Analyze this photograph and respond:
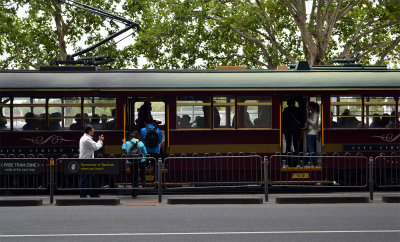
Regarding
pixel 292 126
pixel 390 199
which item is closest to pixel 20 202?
pixel 292 126

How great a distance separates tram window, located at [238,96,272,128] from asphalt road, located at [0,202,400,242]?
11.3ft

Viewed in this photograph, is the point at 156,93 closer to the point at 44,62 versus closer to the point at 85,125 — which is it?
the point at 85,125

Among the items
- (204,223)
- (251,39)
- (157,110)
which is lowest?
(204,223)

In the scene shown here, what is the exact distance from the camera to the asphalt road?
10.9 m

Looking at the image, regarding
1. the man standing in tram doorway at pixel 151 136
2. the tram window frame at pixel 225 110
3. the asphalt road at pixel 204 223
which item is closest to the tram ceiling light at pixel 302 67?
the tram window frame at pixel 225 110

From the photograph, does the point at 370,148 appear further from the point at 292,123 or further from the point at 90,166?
the point at 90,166

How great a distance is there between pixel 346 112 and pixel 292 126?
1.44 m

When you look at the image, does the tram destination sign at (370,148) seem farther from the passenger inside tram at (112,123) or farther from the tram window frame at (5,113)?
the tram window frame at (5,113)

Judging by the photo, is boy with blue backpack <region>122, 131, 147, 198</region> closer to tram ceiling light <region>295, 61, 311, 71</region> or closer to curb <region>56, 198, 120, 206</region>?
curb <region>56, 198, 120, 206</region>

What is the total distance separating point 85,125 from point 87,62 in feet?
8.45

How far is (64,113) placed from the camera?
17859 millimetres

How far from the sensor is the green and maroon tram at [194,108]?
17.8 m

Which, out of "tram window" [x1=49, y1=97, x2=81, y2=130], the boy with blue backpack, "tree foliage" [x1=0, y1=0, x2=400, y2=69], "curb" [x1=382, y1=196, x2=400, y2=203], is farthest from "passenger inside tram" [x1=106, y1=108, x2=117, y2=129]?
"tree foliage" [x1=0, y1=0, x2=400, y2=69]

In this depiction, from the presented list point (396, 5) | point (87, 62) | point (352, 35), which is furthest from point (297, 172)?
point (352, 35)
